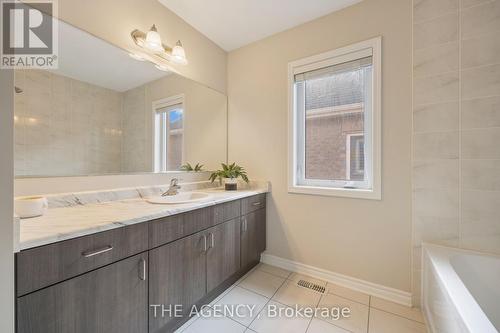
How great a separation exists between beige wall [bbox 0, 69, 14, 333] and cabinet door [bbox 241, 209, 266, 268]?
54.8 inches

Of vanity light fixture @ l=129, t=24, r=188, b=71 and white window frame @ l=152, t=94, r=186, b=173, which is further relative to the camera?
white window frame @ l=152, t=94, r=186, b=173

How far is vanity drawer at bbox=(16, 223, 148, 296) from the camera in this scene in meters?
0.73

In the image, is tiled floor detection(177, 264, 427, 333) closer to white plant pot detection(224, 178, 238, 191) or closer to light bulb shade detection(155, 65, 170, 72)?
white plant pot detection(224, 178, 238, 191)

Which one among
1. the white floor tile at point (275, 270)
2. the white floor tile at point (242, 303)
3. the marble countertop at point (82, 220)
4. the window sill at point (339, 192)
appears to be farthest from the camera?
the white floor tile at point (275, 270)

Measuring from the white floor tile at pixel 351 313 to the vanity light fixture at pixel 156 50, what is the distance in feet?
7.54

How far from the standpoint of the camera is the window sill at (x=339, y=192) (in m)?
1.69

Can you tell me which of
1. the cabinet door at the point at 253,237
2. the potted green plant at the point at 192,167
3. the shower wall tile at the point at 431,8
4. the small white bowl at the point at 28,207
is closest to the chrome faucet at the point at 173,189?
the potted green plant at the point at 192,167

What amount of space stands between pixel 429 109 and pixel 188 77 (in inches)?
78.7

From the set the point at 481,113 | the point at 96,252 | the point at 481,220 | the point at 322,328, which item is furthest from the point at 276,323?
the point at 481,113

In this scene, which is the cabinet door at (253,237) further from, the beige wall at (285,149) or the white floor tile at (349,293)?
the white floor tile at (349,293)

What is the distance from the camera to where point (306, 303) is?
5.28 ft

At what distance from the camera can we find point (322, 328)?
1367 mm

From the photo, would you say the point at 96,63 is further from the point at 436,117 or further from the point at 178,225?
the point at 436,117

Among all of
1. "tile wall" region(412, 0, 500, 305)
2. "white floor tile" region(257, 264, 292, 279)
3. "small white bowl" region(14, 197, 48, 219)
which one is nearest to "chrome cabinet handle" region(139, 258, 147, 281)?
"small white bowl" region(14, 197, 48, 219)
